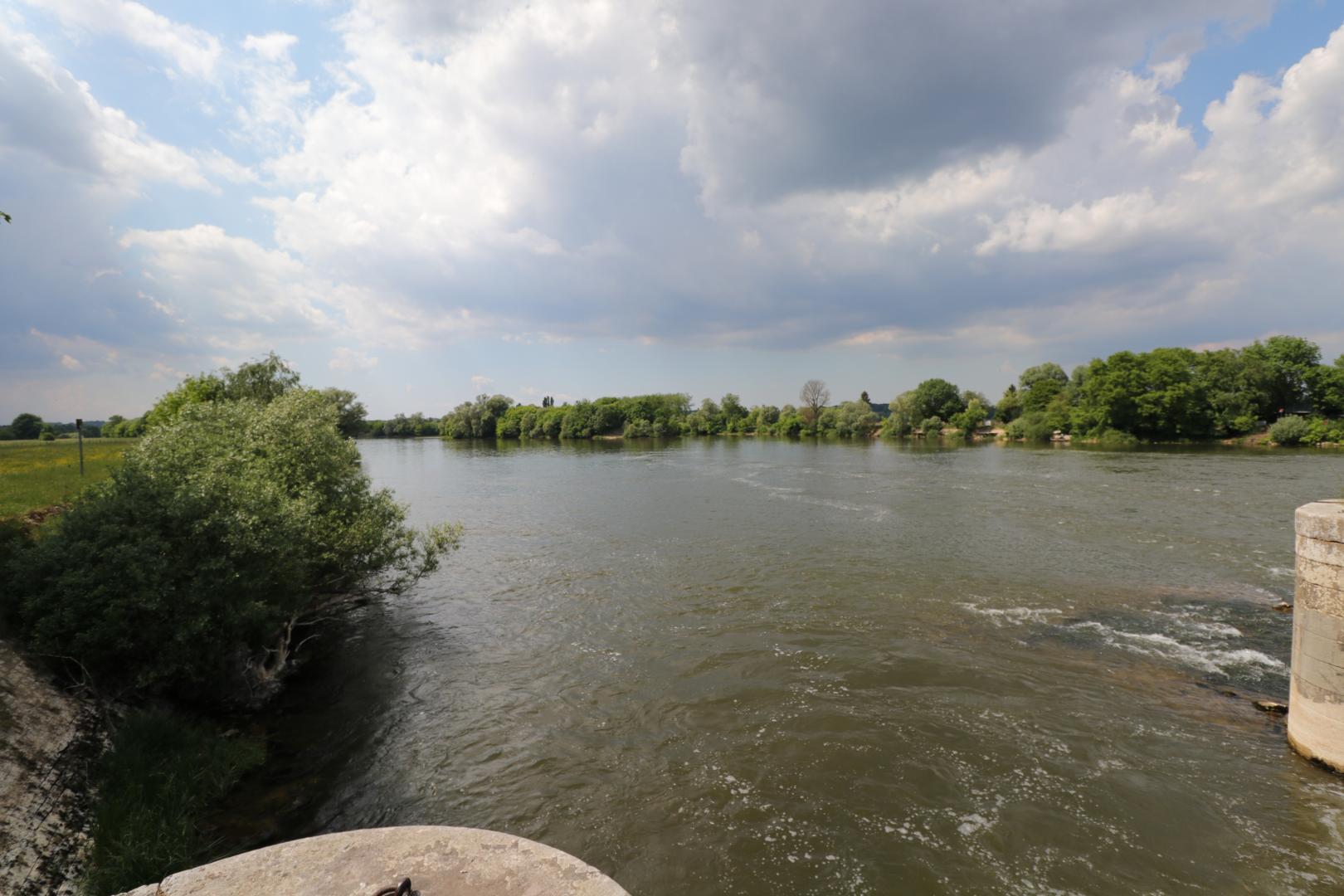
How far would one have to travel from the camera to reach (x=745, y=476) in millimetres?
56031

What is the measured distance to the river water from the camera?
860 centimetres

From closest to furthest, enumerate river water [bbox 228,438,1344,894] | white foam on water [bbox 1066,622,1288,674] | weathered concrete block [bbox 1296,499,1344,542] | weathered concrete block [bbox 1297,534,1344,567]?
river water [bbox 228,438,1344,894], weathered concrete block [bbox 1297,534,1344,567], weathered concrete block [bbox 1296,499,1344,542], white foam on water [bbox 1066,622,1288,674]

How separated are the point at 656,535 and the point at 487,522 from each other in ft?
39.1

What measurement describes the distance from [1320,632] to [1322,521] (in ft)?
5.68

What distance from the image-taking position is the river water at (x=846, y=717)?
28.2 feet

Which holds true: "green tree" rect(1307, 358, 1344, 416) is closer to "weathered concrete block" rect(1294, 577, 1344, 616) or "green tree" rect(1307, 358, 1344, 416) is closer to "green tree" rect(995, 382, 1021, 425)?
"green tree" rect(995, 382, 1021, 425)

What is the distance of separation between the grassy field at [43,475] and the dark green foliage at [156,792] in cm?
698

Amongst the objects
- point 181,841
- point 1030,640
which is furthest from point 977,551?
point 181,841

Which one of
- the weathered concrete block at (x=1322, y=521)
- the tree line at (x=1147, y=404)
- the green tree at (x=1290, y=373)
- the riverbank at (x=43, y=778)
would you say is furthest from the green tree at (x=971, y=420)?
the riverbank at (x=43, y=778)

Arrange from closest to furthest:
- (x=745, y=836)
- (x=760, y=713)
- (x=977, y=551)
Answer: (x=745, y=836) → (x=760, y=713) → (x=977, y=551)

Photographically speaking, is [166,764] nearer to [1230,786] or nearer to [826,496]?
[1230,786]

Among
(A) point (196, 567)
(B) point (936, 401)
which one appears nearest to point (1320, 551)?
(A) point (196, 567)

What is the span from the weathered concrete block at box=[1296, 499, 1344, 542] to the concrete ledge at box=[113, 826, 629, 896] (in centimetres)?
1142

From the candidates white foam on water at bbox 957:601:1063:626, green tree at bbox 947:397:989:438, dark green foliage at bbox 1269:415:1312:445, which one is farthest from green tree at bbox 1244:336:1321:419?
white foam on water at bbox 957:601:1063:626
